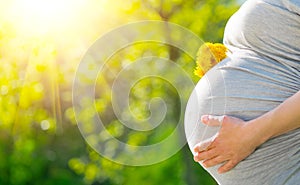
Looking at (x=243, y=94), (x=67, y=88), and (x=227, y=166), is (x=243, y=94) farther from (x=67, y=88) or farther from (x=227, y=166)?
(x=67, y=88)

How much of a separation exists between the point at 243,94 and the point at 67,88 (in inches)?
246

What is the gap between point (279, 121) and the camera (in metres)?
1.33

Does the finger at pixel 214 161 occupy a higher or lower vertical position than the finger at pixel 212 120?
lower

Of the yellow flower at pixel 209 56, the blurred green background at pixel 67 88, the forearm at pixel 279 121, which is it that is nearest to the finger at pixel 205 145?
the forearm at pixel 279 121

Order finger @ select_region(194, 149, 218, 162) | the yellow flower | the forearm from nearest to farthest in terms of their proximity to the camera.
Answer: the forearm < finger @ select_region(194, 149, 218, 162) < the yellow flower

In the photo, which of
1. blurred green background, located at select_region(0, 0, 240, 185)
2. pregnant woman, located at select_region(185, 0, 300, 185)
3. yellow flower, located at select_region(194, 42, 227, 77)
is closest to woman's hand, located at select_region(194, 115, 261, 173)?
pregnant woman, located at select_region(185, 0, 300, 185)

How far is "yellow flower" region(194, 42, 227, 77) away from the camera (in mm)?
1588

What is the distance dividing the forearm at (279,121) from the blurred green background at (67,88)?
3.84 metres

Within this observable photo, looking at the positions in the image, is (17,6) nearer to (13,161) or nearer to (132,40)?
(132,40)

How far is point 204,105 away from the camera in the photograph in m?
1.50

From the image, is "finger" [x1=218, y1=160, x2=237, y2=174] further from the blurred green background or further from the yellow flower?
the blurred green background

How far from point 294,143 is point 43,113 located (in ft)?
21.6

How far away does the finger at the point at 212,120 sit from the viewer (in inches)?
55.6

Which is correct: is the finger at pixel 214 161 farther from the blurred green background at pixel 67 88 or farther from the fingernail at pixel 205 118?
the blurred green background at pixel 67 88
